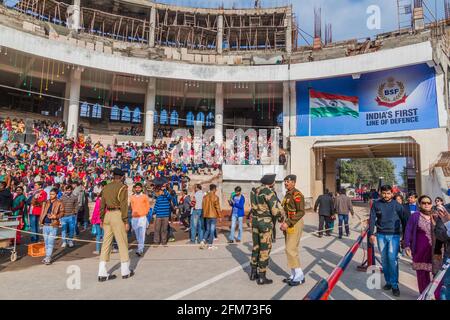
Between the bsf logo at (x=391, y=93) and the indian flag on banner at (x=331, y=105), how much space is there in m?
1.63

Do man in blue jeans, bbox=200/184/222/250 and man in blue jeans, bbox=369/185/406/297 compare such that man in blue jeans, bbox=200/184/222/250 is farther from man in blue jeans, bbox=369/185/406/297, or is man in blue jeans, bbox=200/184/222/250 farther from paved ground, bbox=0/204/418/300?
man in blue jeans, bbox=369/185/406/297

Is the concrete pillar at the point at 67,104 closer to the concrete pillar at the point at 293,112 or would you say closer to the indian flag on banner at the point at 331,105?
the concrete pillar at the point at 293,112

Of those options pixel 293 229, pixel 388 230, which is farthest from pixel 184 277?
pixel 388 230

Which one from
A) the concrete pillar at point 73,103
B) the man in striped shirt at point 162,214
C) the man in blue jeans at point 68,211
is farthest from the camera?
the concrete pillar at point 73,103

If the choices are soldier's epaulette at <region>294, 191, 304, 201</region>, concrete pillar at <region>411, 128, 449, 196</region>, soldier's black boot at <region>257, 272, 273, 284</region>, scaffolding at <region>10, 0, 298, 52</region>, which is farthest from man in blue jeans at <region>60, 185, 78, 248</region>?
scaffolding at <region>10, 0, 298, 52</region>

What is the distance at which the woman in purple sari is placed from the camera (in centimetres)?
445

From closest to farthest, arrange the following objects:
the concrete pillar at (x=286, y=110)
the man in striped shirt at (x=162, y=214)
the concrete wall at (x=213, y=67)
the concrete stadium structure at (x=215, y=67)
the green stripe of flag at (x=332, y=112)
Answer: the man in striped shirt at (x=162, y=214)
the concrete wall at (x=213, y=67)
the concrete stadium structure at (x=215, y=67)
the green stripe of flag at (x=332, y=112)
the concrete pillar at (x=286, y=110)

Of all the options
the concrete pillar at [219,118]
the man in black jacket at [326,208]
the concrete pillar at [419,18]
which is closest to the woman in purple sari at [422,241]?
the man in black jacket at [326,208]

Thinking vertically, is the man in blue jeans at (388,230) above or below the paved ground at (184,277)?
above

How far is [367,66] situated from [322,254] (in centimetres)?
1819

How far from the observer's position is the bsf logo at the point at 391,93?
840 inches

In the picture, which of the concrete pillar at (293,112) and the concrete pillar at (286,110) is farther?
the concrete pillar at (286,110)

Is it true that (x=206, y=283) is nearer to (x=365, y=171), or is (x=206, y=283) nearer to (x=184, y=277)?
(x=184, y=277)
